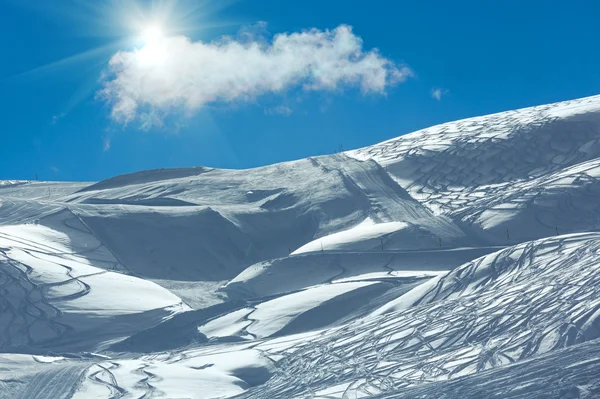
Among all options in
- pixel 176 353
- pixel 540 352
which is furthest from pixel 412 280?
pixel 540 352

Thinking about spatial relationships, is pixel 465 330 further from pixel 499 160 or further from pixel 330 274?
pixel 499 160

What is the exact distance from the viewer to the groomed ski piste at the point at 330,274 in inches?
1060

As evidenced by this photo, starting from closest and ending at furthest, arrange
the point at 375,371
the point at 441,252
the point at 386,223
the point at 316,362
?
the point at 375,371
the point at 316,362
the point at 441,252
the point at 386,223

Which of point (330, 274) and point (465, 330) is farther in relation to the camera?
point (330, 274)

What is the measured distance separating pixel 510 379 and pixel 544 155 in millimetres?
25324

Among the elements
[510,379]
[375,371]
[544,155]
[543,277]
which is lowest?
[510,379]

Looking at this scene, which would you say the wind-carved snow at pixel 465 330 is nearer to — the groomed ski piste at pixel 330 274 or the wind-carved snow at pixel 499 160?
the groomed ski piste at pixel 330 274

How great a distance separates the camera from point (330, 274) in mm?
38094

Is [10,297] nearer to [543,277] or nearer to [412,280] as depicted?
[412,280]

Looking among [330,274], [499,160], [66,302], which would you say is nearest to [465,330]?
[330,274]

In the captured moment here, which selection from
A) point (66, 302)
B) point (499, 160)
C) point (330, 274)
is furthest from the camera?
point (499, 160)

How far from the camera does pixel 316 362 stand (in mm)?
28734

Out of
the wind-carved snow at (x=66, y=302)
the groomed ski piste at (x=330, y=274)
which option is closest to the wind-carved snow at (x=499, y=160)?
the groomed ski piste at (x=330, y=274)

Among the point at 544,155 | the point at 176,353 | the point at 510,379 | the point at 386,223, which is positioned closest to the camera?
the point at 510,379
